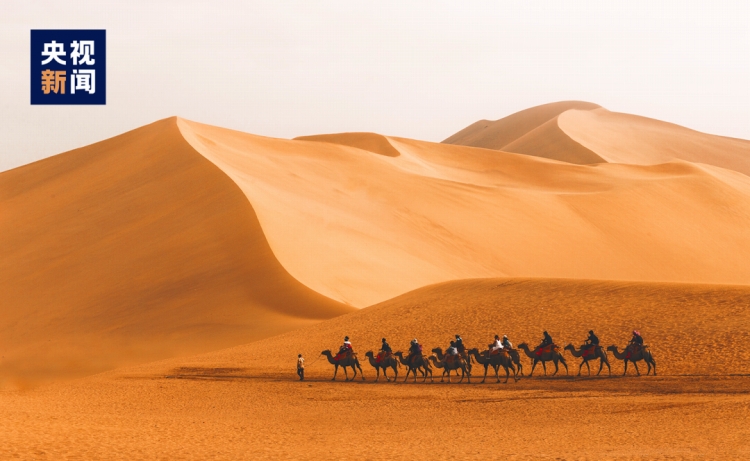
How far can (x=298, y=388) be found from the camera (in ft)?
85.7

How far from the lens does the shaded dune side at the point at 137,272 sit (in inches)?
1464

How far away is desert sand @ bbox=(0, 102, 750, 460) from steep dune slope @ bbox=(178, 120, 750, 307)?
0.20m

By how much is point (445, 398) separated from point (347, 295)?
18006 mm

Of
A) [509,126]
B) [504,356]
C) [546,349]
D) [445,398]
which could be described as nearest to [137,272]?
[504,356]

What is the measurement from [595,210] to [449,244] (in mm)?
15429

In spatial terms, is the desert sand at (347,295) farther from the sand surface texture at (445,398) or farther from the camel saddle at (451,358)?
the camel saddle at (451,358)

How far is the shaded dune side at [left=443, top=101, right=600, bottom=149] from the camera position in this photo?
139 m

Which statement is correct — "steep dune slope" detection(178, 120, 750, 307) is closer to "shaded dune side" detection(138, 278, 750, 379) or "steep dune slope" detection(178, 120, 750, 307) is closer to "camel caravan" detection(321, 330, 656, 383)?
"shaded dune side" detection(138, 278, 750, 379)

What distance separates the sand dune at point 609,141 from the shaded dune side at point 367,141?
100ft

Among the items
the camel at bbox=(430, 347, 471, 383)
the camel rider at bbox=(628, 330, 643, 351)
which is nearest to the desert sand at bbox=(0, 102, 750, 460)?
the camel at bbox=(430, 347, 471, 383)

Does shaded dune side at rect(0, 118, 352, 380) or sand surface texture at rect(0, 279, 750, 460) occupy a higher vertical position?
shaded dune side at rect(0, 118, 352, 380)

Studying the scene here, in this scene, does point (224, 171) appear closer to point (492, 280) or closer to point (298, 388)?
point (492, 280)

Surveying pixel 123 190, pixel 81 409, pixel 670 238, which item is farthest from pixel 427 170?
pixel 81 409

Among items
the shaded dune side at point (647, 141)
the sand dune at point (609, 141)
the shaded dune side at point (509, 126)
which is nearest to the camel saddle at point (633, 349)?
the sand dune at point (609, 141)
